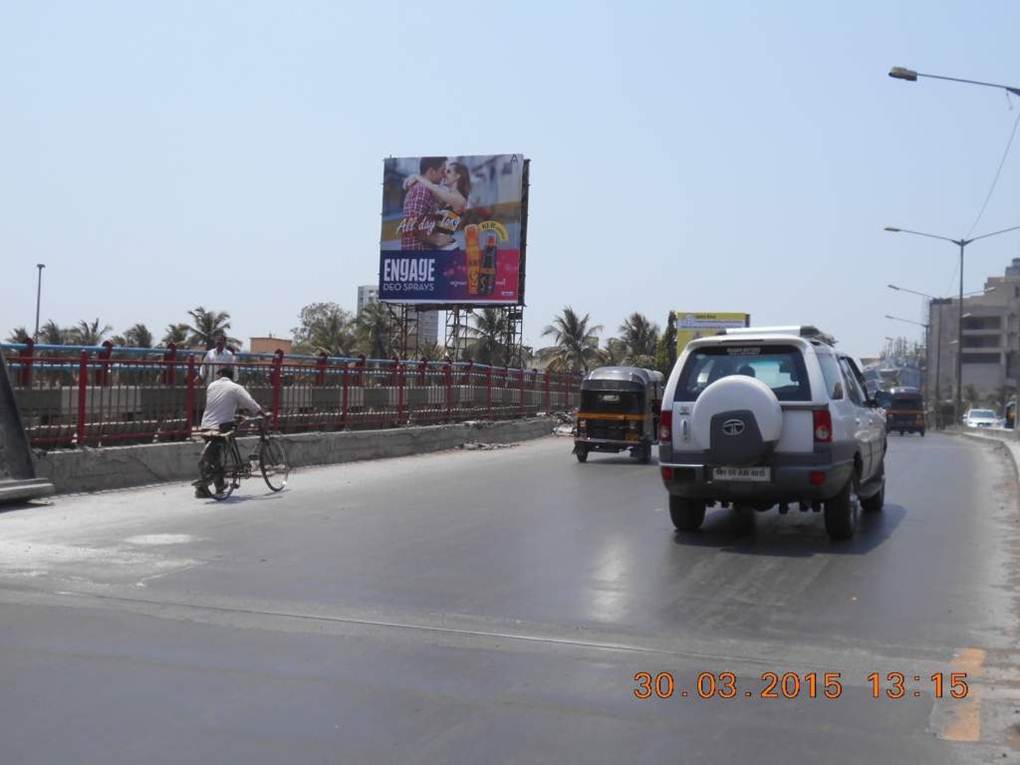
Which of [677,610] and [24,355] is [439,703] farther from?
[24,355]

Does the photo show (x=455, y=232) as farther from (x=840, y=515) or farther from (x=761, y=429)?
(x=761, y=429)

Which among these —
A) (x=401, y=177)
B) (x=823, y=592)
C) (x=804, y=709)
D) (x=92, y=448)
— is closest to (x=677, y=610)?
(x=823, y=592)

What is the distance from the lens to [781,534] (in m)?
11.4

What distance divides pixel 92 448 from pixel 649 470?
34.3ft

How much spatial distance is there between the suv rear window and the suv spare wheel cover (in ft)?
0.79

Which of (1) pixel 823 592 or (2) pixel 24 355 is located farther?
(2) pixel 24 355

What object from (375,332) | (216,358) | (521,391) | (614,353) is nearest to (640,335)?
(614,353)

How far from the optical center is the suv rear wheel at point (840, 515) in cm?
1062

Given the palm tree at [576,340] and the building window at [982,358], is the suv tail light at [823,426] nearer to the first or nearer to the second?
the palm tree at [576,340]

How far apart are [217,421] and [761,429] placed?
24.0ft

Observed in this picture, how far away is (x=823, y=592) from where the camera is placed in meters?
8.33

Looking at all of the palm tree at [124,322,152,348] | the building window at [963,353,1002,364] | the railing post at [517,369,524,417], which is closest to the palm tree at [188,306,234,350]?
the palm tree at [124,322,152,348]

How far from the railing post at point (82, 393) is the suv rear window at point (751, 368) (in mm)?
8105
